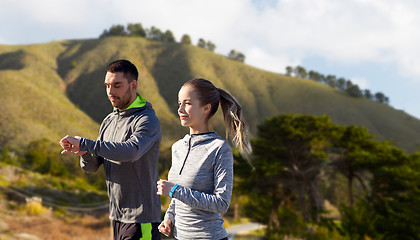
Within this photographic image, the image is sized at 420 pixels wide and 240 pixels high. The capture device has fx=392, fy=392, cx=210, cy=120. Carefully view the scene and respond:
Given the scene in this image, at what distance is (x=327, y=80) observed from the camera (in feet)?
373

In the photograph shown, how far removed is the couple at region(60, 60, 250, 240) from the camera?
245 centimetres

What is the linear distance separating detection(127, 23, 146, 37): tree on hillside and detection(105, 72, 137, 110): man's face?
110777 millimetres

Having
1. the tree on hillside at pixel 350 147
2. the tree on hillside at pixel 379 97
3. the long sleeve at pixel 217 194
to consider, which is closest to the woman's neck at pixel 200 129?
the long sleeve at pixel 217 194

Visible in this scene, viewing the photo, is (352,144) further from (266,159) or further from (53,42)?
(53,42)

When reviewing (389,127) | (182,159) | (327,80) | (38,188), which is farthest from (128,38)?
(182,159)

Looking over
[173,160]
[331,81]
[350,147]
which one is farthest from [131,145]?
[331,81]

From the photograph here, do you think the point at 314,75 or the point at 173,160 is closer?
the point at 173,160

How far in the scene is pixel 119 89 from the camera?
306cm

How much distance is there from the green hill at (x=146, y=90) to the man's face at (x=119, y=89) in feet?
174

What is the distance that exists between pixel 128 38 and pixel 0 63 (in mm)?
32380

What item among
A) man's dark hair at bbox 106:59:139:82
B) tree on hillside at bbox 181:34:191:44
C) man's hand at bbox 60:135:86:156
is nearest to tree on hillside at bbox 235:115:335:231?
man's dark hair at bbox 106:59:139:82

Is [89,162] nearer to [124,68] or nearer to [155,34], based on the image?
[124,68]

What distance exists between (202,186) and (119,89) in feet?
3.62

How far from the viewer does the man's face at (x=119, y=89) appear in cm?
303
